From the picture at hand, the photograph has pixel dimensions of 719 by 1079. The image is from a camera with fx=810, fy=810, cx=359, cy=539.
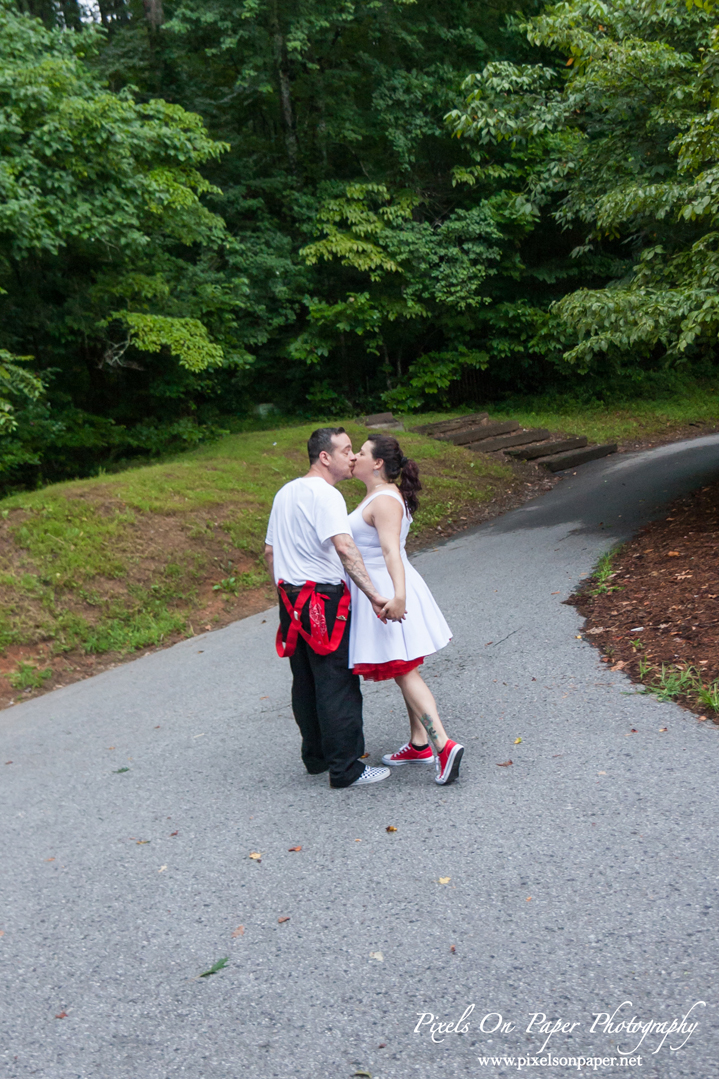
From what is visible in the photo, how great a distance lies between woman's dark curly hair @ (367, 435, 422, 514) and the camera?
4.18 meters

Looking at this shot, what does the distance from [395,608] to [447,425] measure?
44.1ft

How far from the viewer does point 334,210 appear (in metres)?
18.0

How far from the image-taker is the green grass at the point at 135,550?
8367 mm

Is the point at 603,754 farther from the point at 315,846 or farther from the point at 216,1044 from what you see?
the point at 216,1044

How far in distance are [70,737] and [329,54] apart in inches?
737

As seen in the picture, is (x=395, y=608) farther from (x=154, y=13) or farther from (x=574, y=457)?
(x=154, y=13)

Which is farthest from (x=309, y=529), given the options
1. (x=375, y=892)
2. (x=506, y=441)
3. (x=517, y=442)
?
(x=517, y=442)

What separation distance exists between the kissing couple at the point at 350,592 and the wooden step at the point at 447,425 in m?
12.4

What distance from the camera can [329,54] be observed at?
63.6ft

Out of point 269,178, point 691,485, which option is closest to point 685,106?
point 691,485

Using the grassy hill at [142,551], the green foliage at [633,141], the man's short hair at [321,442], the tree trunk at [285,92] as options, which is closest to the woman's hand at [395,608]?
the man's short hair at [321,442]

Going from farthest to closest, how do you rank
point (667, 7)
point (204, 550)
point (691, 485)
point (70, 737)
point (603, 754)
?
point (691, 485) → point (204, 550) → point (667, 7) → point (70, 737) → point (603, 754)

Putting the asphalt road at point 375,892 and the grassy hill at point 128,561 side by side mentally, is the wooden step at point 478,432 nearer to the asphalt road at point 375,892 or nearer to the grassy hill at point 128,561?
the grassy hill at point 128,561

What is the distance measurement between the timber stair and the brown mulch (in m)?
6.74
